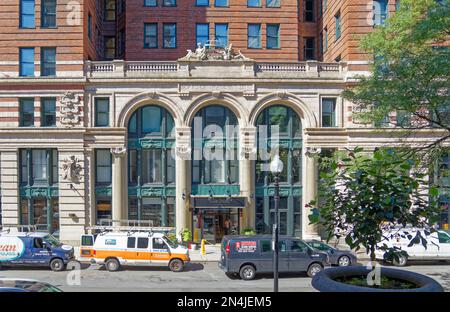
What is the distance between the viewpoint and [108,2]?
104 ft

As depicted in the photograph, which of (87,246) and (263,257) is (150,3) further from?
(263,257)

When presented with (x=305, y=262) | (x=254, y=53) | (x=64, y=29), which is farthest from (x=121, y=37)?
(x=305, y=262)

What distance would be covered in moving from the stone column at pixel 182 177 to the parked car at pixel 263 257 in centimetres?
795

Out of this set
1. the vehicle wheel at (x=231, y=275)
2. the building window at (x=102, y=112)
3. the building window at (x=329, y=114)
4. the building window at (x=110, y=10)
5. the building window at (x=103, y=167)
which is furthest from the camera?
the building window at (x=110, y=10)

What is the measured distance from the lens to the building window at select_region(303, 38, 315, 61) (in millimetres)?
32062

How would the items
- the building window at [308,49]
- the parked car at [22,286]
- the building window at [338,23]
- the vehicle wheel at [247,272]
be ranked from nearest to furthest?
1. the parked car at [22,286]
2. the vehicle wheel at [247,272]
3. the building window at [338,23]
4. the building window at [308,49]

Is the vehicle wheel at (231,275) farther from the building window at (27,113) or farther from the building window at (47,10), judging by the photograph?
the building window at (47,10)

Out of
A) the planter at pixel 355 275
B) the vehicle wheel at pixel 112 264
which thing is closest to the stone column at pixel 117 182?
the vehicle wheel at pixel 112 264

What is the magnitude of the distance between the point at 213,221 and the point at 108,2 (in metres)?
20.5

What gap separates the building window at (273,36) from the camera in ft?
93.4

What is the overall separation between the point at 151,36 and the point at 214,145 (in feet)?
33.8

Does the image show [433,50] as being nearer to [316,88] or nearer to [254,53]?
[316,88]

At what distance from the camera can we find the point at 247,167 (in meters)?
24.5

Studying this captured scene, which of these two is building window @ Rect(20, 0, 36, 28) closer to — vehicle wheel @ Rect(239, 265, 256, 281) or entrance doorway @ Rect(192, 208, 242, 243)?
entrance doorway @ Rect(192, 208, 242, 243)
